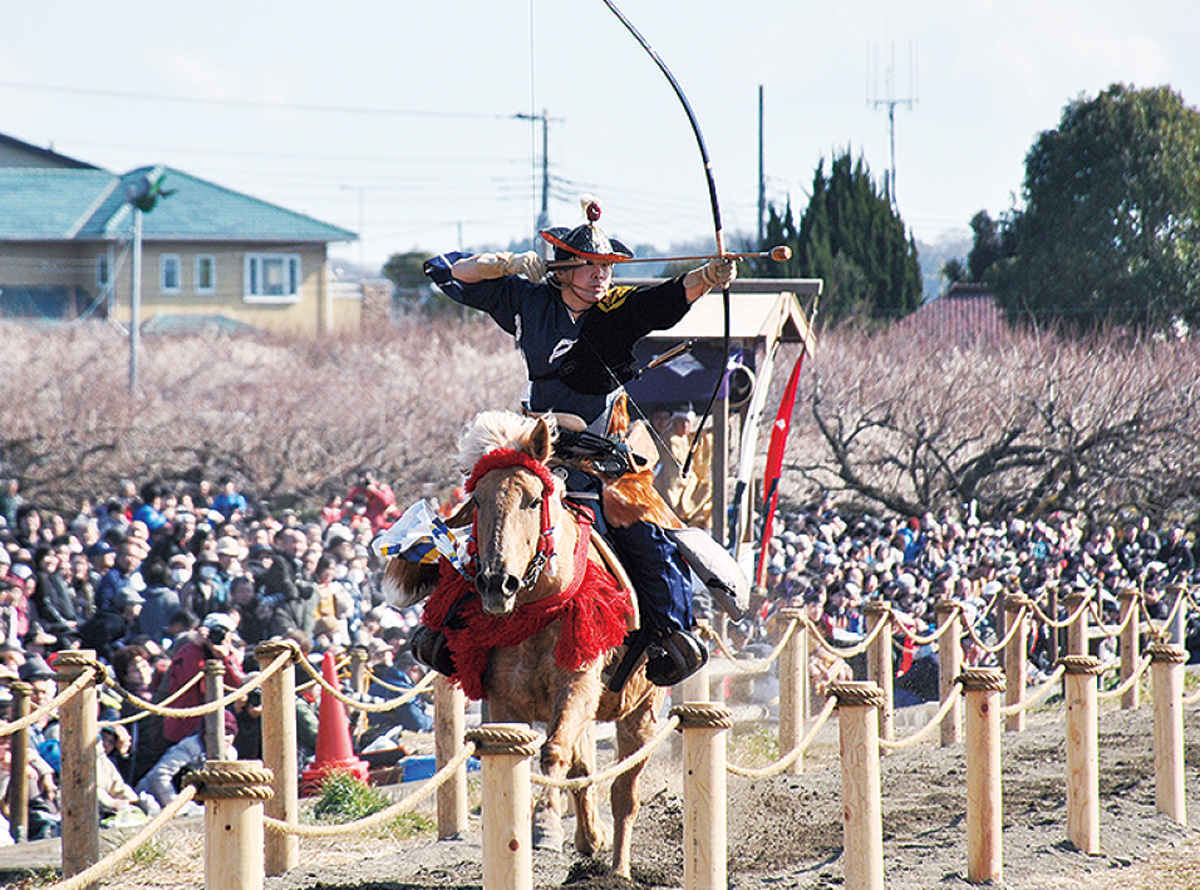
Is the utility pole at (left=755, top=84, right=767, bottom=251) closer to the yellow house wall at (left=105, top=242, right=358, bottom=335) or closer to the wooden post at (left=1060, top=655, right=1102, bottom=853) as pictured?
the yellow house wall at (left=105, top=242, right=358, bottom=335)

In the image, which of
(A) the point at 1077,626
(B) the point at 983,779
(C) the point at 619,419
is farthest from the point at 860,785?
(A) the point at 1077,626

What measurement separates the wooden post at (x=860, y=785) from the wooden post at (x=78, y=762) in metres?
3.07

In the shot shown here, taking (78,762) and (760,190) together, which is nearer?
(78,762)

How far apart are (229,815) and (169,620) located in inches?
270

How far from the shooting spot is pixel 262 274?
140 feet

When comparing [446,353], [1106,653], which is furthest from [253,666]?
[446,353]

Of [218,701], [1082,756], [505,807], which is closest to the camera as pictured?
[505,807]

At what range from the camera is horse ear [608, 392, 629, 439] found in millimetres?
5918

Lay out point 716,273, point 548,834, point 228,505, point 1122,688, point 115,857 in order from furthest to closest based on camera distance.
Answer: point 228,505 < point 1122,688 < point 548,834 < point 716,273 < point 115,857

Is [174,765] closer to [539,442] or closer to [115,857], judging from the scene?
[539,442]

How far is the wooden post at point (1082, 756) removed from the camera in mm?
6891

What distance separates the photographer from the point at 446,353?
29719 millimetres

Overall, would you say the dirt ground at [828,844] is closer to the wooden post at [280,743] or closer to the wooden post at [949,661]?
the wooden post at [280,743]

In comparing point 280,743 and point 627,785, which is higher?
point 280,743
